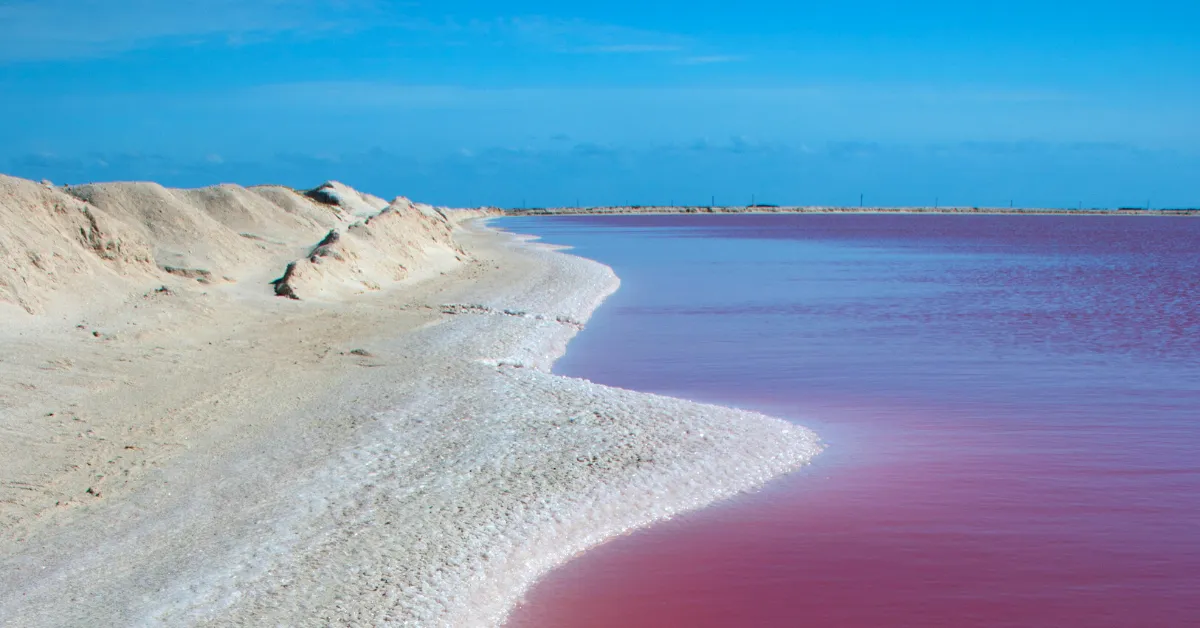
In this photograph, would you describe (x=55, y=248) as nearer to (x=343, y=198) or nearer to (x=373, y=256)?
(x=373, y=256)

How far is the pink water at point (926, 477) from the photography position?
6.43m

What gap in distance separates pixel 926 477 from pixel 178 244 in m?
17.0

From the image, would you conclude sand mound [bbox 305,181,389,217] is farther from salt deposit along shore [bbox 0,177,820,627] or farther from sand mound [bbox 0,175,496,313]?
salt deposit along shore [bbox 0,177,820,627]

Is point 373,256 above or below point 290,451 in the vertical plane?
above

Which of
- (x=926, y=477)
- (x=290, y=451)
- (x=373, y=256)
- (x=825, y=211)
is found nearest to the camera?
(x=290, y=451)

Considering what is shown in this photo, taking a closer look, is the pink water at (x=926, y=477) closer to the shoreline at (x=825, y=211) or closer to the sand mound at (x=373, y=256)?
the sand mound at (x=373, y=256)

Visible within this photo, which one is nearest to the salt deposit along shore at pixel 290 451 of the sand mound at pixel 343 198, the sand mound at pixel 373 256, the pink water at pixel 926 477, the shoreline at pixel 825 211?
the pink water at pixel 926 477

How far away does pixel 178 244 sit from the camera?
21.3m

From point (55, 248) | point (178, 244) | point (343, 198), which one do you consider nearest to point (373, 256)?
point (178, 244)

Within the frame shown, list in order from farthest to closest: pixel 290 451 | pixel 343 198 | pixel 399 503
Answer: pixel 343 198
pixel 290 451
pixel 399 503

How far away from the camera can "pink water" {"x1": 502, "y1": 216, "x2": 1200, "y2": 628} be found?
6.43 metres

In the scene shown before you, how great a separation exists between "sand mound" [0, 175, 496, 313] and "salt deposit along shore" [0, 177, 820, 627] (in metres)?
0.09

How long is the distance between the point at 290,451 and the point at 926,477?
5149mm

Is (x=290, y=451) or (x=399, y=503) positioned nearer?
(x=399, y=503)
